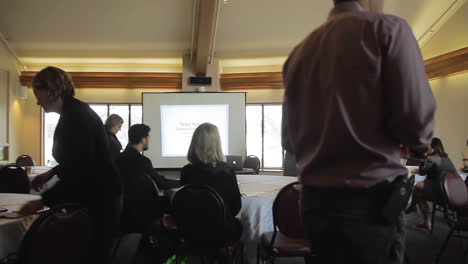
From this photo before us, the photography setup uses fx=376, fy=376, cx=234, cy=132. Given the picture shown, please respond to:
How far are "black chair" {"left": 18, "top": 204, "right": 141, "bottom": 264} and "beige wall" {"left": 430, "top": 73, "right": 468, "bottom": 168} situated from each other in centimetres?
602

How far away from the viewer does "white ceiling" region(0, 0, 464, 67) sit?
629 cm

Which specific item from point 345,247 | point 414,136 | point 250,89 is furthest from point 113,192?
point 250,89

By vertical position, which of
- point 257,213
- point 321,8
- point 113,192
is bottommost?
point 257,213

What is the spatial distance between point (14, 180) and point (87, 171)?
7.62 ft

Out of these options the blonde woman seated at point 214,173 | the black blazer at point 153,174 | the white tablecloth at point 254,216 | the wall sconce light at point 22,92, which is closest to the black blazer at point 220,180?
the blonde woman seated at point 214,173

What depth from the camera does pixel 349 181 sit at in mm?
874

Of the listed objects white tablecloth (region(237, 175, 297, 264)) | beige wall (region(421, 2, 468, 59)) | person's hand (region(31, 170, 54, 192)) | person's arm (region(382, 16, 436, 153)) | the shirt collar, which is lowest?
white tablecloth (region(237, 175, 297, 264))

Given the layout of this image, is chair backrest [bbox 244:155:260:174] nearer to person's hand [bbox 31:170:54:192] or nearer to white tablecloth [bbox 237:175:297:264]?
white tablecloth [bbox 237:175:297:264]

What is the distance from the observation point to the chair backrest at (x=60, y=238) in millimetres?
1497

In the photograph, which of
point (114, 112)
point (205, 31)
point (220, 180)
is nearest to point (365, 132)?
point (220, 180)

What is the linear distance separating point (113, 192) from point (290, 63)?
1.16 meters

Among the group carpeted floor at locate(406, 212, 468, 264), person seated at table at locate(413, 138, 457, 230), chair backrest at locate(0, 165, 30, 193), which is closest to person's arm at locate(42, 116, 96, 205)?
chair backrest at locate(0, 165, 30, 193)

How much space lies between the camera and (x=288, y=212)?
2535 millimetres

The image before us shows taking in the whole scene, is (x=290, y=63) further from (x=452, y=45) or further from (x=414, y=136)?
(x=452, y=45)
